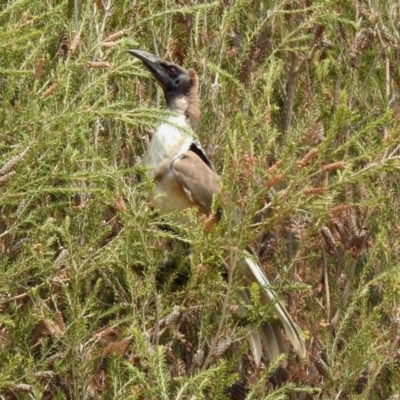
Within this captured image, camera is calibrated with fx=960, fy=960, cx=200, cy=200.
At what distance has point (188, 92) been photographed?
4.68m

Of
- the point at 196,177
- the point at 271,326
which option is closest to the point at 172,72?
the point at 196,177

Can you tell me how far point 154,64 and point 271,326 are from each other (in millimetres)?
1325

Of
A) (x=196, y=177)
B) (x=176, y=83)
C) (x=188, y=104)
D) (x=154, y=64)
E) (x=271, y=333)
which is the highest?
(x=154, y=64)

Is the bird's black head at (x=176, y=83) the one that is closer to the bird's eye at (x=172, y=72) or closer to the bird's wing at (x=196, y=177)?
the bird's eye at (x=172, y=72)

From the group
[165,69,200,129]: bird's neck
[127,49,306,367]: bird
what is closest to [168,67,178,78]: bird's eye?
[127,49,306,367]: bird

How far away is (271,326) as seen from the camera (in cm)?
407

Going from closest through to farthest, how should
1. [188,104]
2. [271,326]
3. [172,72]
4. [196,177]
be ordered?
[271,326] < [196,177] < [172,72] < [188,104]

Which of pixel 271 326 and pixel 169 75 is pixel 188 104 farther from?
pixel 271 326

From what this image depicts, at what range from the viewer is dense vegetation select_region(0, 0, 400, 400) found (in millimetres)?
3148

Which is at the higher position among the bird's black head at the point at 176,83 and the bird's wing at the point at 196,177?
the bird's black head at the point at 176,83

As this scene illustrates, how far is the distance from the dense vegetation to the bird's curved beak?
12 centimetres

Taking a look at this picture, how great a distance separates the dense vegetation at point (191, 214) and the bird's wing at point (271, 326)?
10 cm

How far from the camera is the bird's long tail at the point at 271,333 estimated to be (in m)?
3.97

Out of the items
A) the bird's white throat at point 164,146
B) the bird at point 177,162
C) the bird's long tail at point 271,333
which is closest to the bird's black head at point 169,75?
the bird at point 177,162
